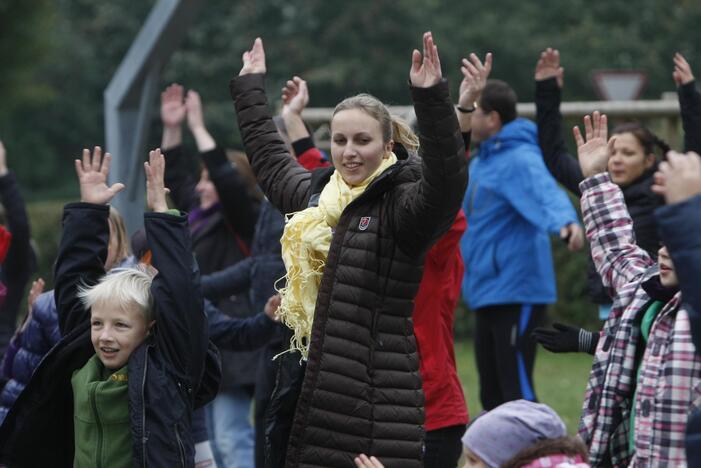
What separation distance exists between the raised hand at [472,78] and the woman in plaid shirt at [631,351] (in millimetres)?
758

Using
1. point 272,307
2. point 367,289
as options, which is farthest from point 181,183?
point 367,289

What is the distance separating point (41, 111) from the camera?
42406 mm

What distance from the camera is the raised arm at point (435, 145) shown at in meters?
4.28

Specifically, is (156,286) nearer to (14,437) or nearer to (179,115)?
(14,437)

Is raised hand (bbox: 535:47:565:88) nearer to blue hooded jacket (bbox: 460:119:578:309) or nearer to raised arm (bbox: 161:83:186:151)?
blue hooded jacket (bbox: 460:119:578:309)

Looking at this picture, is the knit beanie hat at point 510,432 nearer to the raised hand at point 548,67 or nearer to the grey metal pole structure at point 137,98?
the raised hand at point 548,67

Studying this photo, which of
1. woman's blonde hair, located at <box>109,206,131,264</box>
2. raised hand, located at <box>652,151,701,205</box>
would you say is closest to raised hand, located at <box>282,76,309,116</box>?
woman's blonde hair, located at <box>109,206,131,264</box>

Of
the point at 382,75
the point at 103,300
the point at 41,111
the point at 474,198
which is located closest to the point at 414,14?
the point at 382,75

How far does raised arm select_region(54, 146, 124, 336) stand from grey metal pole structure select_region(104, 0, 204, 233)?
4569 mm

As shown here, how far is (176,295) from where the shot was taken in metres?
4.66

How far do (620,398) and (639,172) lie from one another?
2526mm

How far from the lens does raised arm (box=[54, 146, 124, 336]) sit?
496 cm

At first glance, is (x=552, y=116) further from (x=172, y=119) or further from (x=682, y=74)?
(x=172, y=119)

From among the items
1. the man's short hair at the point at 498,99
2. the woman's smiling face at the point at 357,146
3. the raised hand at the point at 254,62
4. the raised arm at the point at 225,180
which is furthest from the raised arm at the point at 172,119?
the woman's smiling face at the point at 357,146
